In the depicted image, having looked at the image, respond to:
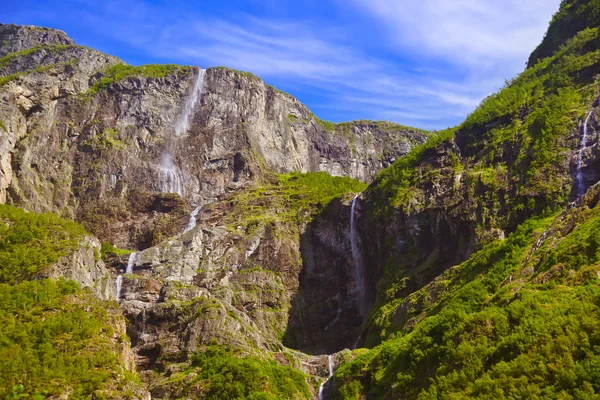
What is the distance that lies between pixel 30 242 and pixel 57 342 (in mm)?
18525

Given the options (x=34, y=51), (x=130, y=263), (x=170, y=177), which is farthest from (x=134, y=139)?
(x=34, y=51)

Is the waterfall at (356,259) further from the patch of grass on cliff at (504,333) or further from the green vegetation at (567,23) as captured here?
the green vegetation at (567,23)

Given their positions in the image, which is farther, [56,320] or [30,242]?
[30,242]

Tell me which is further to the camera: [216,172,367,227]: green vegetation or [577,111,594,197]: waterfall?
[216,172,367,227]: green vegetation

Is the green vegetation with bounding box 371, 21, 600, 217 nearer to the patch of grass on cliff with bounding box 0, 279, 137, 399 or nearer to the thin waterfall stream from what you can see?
the thin waterfall stream

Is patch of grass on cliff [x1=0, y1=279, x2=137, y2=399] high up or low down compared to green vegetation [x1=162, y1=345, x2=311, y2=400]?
up

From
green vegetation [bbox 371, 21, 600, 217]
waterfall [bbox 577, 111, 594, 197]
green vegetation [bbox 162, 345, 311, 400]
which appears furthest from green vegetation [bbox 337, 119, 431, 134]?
green vegetation [bbox 162, 345, 311, 400]

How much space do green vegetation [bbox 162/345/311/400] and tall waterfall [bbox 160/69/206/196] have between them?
48.1 m

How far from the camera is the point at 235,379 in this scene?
5344 centimetres

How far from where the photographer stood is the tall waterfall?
10075 cm

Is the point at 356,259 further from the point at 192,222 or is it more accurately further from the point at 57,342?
the point at 57,342

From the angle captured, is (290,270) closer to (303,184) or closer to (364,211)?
(364,211)

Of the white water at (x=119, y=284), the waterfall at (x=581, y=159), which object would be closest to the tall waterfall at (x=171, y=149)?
the white water at (x=119, y=284)

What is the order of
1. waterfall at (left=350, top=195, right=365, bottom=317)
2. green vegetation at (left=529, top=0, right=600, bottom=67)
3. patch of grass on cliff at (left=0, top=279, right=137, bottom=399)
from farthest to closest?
green vegetation at (left=529, top=0, right=600, bottom=67)
waterfall at (left=350, top=195, right=365, bottom=317)
patch of grass on cliff at (left=0, top=279, right=137, bottom=399)
